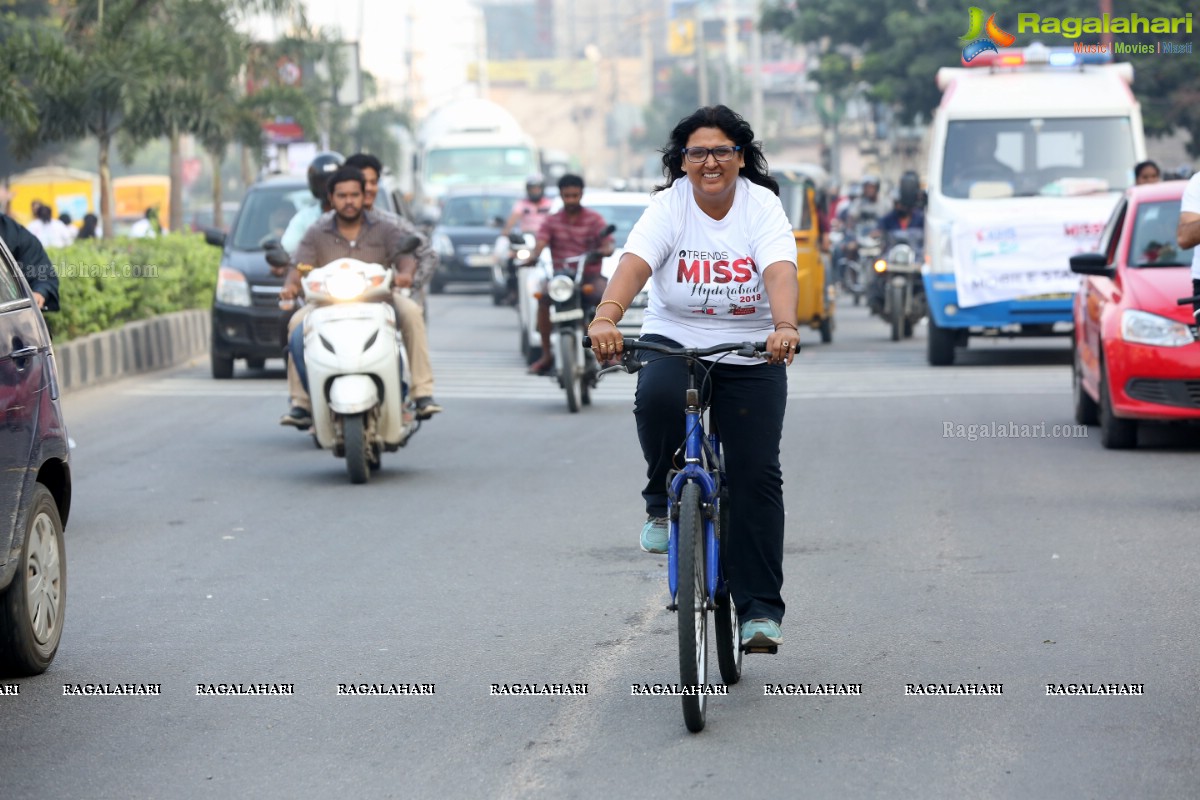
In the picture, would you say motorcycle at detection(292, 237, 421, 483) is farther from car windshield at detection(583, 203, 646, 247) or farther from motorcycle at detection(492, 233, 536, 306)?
motorcycle at detection(492, 233, 536, 306)

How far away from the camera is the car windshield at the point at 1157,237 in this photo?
12.5 meters

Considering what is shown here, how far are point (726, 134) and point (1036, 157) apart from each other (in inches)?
545

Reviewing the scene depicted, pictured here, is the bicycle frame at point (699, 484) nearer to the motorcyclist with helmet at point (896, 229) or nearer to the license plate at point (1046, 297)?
the license plate at point (1046, 297)

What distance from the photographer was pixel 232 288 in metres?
18.5

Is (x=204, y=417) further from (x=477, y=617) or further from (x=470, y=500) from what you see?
(x=477, y=617)

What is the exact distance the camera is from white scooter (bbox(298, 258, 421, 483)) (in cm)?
1088

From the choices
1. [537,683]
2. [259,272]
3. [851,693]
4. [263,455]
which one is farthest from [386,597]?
[259,272]

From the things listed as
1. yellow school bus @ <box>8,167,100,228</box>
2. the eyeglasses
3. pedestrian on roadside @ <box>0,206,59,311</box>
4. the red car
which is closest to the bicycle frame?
the eyeglasses

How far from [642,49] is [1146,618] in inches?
5965

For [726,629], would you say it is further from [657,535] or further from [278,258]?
[278,258]

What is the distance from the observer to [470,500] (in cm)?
1039

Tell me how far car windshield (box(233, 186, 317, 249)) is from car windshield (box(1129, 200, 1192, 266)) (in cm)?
889

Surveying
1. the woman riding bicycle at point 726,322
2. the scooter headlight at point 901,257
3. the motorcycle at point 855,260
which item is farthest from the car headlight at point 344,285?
the motorcycle at point 855,260

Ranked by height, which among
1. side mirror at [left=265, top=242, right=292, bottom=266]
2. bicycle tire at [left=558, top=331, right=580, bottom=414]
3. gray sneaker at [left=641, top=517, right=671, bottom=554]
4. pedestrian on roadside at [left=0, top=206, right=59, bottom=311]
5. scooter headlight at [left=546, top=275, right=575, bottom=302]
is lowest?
bicycle tire at [left=558, top=331, right=580, bottom=414]
